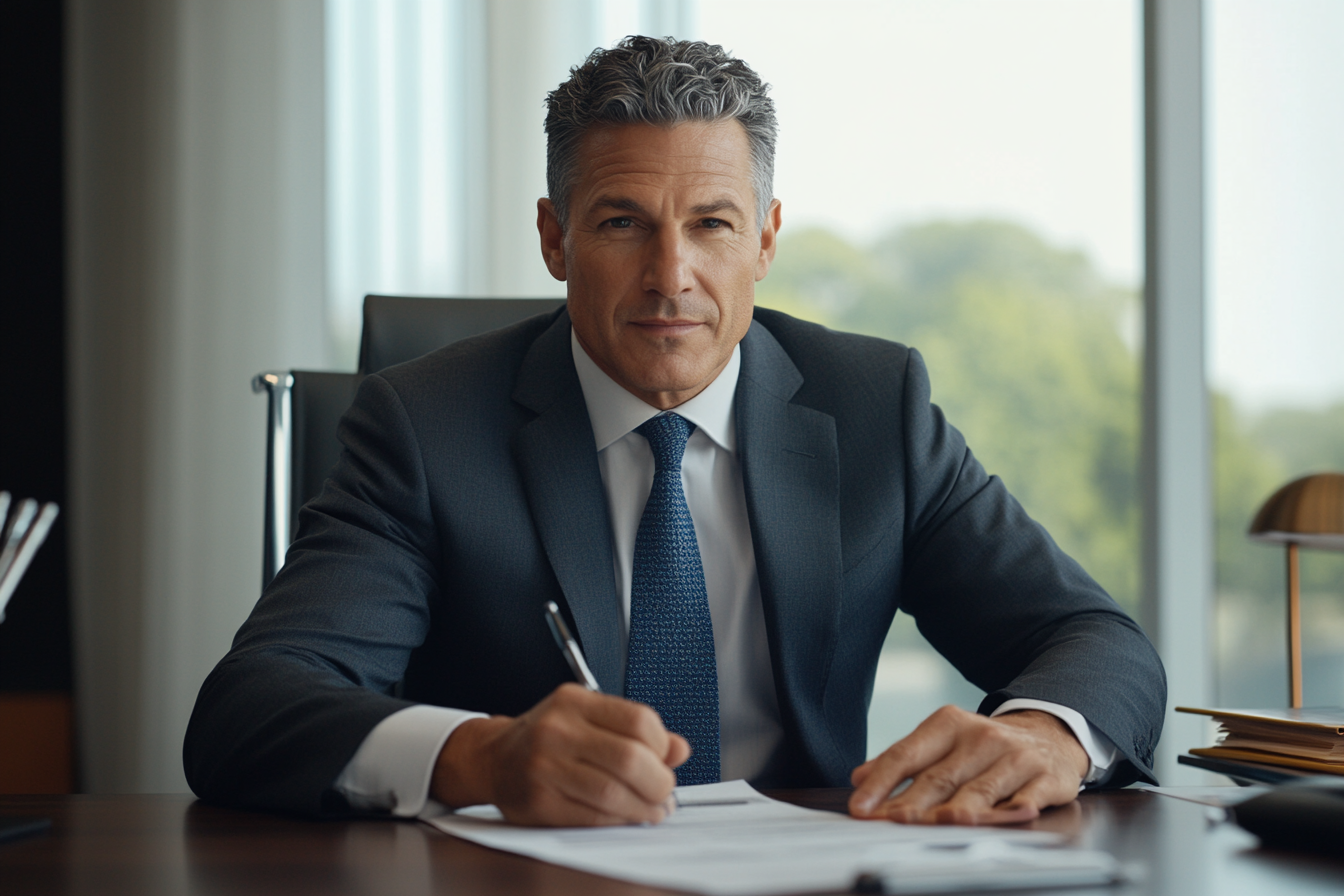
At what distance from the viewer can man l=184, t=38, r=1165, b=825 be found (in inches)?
53.8

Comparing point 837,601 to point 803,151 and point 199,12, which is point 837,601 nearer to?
point 803,151

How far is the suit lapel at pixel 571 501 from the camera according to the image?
1.37 meters

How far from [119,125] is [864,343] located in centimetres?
239

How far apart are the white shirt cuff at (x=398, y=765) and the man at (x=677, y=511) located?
208mm

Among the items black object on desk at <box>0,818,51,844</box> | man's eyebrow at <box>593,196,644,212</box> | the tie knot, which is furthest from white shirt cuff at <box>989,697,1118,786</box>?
black object on desk at <box>0,818,51,844</box>

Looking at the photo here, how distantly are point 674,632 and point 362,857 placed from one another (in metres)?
0.61

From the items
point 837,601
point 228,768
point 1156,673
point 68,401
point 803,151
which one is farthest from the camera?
point 68,401

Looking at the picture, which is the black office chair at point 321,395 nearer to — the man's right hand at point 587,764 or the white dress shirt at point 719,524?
the white dress shirt at point 719,524

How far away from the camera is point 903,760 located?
1.00 meters

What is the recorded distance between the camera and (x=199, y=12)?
3117mm

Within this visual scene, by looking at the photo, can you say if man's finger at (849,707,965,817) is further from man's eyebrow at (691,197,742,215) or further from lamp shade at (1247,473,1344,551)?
lamp shade at (1247,473,1344,551)

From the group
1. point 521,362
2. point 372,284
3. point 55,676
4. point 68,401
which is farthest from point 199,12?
point 521,362

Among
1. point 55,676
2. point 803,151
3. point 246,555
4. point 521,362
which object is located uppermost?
point 803,151

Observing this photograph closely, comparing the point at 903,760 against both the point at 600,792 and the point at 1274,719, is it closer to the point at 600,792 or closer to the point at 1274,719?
the point at 600,792
